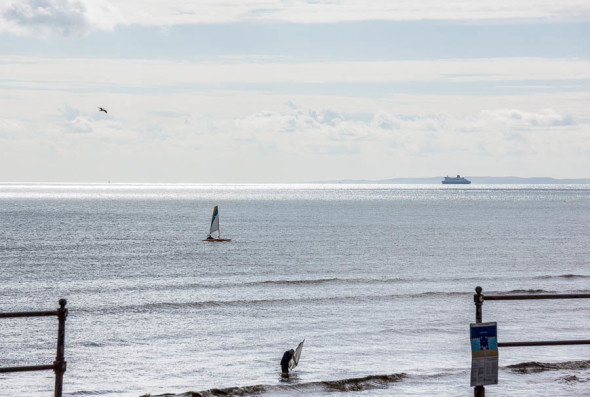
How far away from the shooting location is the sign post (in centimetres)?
921

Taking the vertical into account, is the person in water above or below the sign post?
below

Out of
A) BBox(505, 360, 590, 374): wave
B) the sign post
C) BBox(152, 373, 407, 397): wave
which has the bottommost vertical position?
BBox(152, 373, 407, 397): wave

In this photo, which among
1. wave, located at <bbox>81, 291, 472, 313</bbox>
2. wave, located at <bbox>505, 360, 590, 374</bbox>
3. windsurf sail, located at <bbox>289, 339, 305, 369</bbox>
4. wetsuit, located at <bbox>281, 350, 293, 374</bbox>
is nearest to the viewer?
wave, located at <bbox>505, 360, 590, 374</bbox>

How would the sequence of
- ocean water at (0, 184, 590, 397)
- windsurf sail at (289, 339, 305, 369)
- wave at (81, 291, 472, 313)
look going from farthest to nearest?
wave at (81, 291, 472, 313)
windsurf sail at (289, 339, 305, 369)
ocean water at (0, 184, 590, 397)

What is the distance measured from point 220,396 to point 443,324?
16.1 metres

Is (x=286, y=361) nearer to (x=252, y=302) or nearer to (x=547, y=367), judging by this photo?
(x=547, y=367)

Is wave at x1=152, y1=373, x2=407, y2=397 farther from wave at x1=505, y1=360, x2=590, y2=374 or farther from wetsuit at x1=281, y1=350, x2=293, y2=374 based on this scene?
wave at x1=505, y1=360, x2=590, y2=374

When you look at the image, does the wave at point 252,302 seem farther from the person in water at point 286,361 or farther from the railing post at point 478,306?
the railing post at point 478,306

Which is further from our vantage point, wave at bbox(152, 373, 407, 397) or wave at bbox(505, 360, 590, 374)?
wave at bbox(505, 360, 590, 374)

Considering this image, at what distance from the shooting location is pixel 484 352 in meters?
9.34

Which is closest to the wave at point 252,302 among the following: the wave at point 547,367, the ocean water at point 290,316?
the ocean water at point 290,316

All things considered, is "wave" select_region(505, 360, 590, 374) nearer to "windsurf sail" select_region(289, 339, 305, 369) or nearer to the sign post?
"windsurf sail" select_region(289, 339, 305, 369)

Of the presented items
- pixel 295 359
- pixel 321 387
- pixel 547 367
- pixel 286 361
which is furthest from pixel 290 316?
pixel 547 367

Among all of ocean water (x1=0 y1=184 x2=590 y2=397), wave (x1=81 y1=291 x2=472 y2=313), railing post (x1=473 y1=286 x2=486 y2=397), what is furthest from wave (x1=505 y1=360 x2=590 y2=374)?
wave (x1=81 y1=291 x2=472 y2=313)
